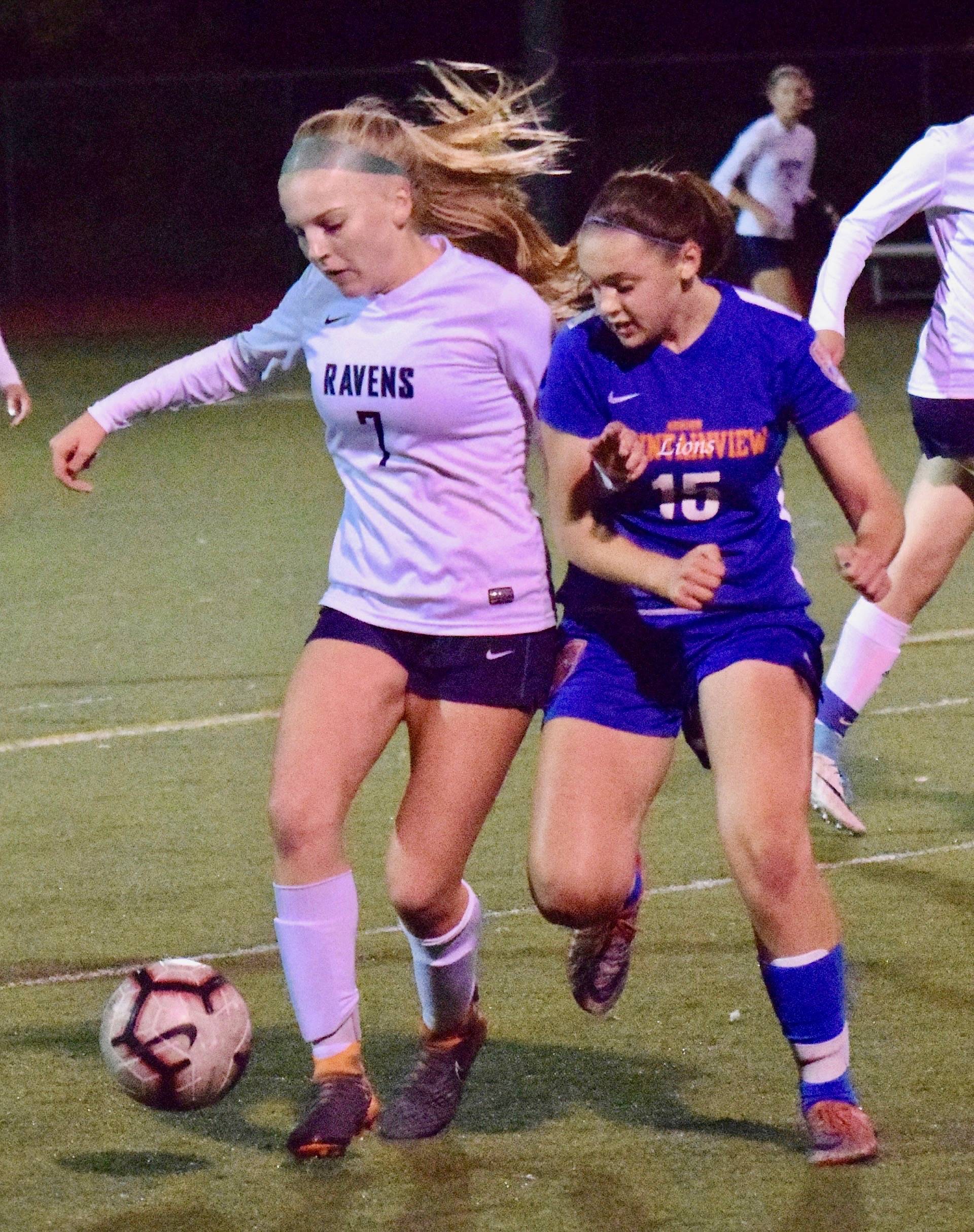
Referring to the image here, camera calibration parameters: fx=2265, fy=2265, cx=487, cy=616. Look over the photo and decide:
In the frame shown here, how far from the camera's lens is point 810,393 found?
14.0 ft

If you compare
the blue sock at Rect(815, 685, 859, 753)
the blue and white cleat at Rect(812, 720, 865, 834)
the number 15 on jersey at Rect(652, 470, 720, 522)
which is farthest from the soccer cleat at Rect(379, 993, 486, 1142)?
the blue sock at Rect(815, 685, 859, 753)

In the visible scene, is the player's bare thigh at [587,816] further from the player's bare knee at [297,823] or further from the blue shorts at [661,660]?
the player's bare knee at [297,823]

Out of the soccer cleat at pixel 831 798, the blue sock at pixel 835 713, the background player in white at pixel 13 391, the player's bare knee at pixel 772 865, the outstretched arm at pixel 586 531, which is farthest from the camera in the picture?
the background player in white at pixel 13 391

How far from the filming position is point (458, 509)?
440 centimetres

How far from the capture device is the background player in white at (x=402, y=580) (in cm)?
432

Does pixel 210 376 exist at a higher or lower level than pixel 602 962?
higher

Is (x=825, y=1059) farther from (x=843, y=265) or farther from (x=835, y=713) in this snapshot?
(x=843, y=265)

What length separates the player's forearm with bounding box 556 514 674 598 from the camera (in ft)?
13.9

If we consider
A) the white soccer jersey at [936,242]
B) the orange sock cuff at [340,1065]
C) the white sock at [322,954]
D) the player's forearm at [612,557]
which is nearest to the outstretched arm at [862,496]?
the player's forearm at [612,557]

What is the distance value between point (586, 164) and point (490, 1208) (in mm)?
27345

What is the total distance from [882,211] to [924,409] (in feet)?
2.09

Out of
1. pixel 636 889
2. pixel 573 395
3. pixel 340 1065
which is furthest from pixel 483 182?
pixel 340 1065

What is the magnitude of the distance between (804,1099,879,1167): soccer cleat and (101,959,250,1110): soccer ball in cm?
110

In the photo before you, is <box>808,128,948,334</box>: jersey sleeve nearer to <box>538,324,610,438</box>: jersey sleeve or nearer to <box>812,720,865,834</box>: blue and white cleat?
<box>812,720,865,834</box>: blue and white cleat
